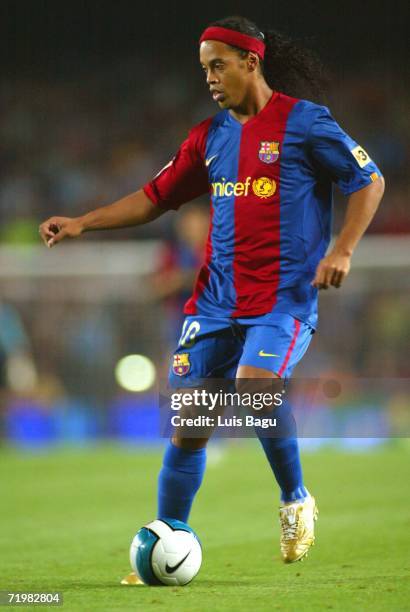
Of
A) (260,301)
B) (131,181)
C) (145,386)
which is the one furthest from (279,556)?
(131,181)

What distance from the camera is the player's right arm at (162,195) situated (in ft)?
15.1

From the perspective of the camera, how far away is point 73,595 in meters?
3.94

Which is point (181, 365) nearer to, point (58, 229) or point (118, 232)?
point (58, 229)

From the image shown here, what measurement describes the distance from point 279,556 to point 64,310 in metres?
8.86

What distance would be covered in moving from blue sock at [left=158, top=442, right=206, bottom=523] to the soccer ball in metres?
0.17

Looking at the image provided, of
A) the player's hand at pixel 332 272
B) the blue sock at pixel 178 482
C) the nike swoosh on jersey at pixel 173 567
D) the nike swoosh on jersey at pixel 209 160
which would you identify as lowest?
the nike swoosh on jersey at pixel 173 567

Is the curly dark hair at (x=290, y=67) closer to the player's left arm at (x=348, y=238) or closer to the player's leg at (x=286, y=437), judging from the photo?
the player's left arm at (x=348, y=238)

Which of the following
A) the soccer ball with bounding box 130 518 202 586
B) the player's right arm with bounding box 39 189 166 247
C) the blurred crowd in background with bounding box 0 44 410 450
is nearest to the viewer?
the soccer ball with bounding box 130 518 202 586

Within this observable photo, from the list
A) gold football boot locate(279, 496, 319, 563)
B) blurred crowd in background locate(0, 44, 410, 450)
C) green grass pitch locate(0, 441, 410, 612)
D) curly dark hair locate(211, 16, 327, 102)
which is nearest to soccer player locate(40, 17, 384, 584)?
gold football boot locate(279, 496, 319, 563)

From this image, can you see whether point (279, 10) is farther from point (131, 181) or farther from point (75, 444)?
point (75, 444)

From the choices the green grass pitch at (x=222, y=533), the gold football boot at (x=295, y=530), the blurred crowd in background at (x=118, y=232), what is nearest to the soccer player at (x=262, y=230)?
the gold football boot at (x=295, y=530)

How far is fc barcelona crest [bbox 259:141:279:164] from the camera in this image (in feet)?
14.3

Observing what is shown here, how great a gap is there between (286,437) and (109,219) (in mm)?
1168

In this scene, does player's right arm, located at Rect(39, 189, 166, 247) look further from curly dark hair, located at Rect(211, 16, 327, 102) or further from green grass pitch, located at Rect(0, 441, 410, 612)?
green grass pitch, located at Rect(0, 441, 410, 612)
